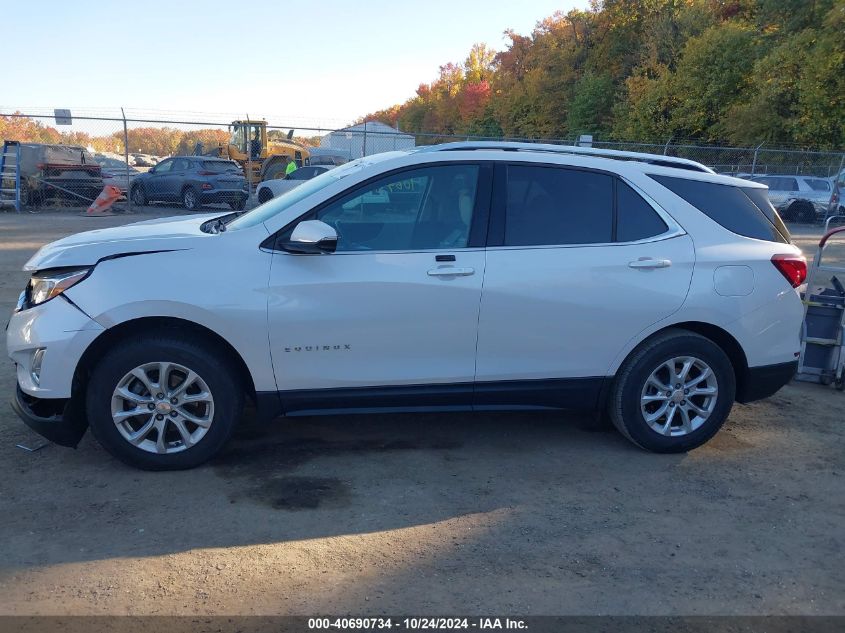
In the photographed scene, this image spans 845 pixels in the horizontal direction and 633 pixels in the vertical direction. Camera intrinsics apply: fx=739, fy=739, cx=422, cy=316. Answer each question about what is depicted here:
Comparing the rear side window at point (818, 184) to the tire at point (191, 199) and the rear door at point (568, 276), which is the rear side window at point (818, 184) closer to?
the tire at point (191, 199)

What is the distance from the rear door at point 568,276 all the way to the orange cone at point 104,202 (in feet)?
56.3

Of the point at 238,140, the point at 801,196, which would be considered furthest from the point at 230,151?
the point at 801,196

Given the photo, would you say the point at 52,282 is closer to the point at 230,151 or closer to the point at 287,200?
the point at 287,200

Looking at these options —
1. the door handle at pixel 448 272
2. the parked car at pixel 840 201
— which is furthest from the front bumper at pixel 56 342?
the parked car at pixel 840 201

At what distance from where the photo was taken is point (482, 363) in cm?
438

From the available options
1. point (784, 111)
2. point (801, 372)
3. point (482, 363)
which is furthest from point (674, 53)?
point (482, 363)

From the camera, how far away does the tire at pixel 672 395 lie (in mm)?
4555

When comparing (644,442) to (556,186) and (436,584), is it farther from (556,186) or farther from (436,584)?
(436,584)

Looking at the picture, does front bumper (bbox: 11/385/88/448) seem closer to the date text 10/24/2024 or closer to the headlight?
the headlight

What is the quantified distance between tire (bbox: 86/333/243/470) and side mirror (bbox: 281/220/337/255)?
2.46 feet

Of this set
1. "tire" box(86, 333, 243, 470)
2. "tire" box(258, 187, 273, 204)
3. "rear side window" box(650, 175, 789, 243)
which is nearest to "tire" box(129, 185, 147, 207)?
"tire" box(258, 187, 273, 204)

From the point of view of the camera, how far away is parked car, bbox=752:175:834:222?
23297mm

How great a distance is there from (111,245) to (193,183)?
1700cm

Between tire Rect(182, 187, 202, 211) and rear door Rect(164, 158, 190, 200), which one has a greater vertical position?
rear door Rect(164, 158, 190, 200)
